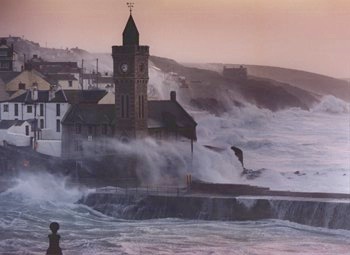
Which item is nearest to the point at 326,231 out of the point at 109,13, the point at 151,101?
the point at 151,101

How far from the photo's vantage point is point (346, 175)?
5.69 meters

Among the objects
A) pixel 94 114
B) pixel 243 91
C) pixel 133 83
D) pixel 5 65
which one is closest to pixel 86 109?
pixel 94 114

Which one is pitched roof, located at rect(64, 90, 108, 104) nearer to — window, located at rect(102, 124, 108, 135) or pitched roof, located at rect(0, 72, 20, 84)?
window, located at rect(102, 124, 108, 135)

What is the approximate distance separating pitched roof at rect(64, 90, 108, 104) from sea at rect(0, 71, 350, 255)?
1.02 ft

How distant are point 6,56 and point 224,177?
1399mm

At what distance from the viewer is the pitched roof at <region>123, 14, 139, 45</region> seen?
18.9 ft

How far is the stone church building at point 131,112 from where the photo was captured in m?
5.76

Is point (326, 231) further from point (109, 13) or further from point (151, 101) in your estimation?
point (109, 13)

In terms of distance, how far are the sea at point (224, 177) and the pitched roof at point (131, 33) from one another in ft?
1.62

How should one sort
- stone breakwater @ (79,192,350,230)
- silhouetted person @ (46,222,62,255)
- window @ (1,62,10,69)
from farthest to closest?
window @ (1,62,10,69) < stone breakwater @ (79,192,350,230) < silhouetted person @ (46,222,62,255)

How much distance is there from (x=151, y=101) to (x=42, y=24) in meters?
0.75

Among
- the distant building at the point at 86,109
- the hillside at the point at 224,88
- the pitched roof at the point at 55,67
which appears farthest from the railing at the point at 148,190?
the pitched roof at the point at 55,67

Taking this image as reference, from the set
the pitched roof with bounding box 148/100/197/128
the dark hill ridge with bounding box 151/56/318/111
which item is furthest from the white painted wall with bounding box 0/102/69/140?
the dark hill ridge with bounding box 151/56/318/111

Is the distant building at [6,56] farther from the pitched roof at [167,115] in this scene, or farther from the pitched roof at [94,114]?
the pitched roof at [167,115]
